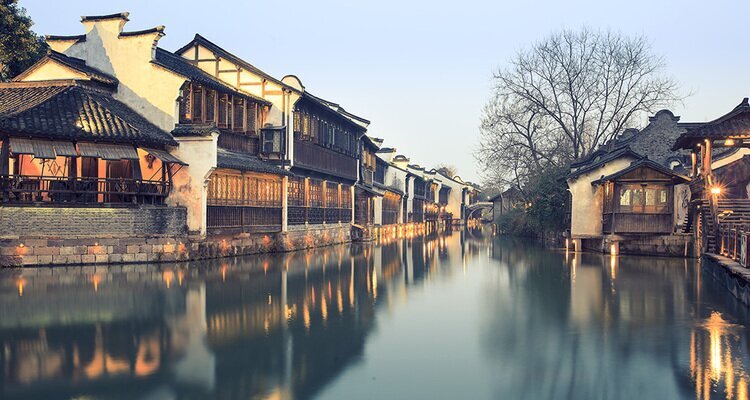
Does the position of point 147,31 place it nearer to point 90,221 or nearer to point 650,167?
point 90,221

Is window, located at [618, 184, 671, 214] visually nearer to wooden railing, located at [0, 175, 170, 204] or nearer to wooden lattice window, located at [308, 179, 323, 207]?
wooden lattice window, located at [308, 179, 323, 207]

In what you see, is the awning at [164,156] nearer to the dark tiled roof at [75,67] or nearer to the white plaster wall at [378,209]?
the dark tiled roof at [75,67]

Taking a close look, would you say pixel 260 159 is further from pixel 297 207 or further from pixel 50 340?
pixel 50 340

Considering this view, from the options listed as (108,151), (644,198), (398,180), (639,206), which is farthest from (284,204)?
(398,180)

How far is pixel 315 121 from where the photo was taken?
1593 inches

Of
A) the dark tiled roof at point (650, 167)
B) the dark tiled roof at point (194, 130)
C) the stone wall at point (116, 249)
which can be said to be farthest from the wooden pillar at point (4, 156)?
the dark tiled roof at point (650, 167)

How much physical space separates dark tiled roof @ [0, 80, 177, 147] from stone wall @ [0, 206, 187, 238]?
2619 millimetres

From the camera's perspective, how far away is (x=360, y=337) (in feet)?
42.5

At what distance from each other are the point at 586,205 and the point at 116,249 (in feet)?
84.2

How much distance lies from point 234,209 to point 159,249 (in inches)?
198

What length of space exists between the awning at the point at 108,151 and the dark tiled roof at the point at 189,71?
421cm

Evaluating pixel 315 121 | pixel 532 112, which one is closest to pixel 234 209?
pixel 315 121

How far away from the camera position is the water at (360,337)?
9414 millimetres

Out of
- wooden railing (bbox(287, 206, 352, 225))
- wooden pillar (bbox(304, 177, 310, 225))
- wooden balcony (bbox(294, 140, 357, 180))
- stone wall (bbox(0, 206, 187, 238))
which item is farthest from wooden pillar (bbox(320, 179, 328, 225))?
stone wall (bbox(0, 206, 187, 238))
